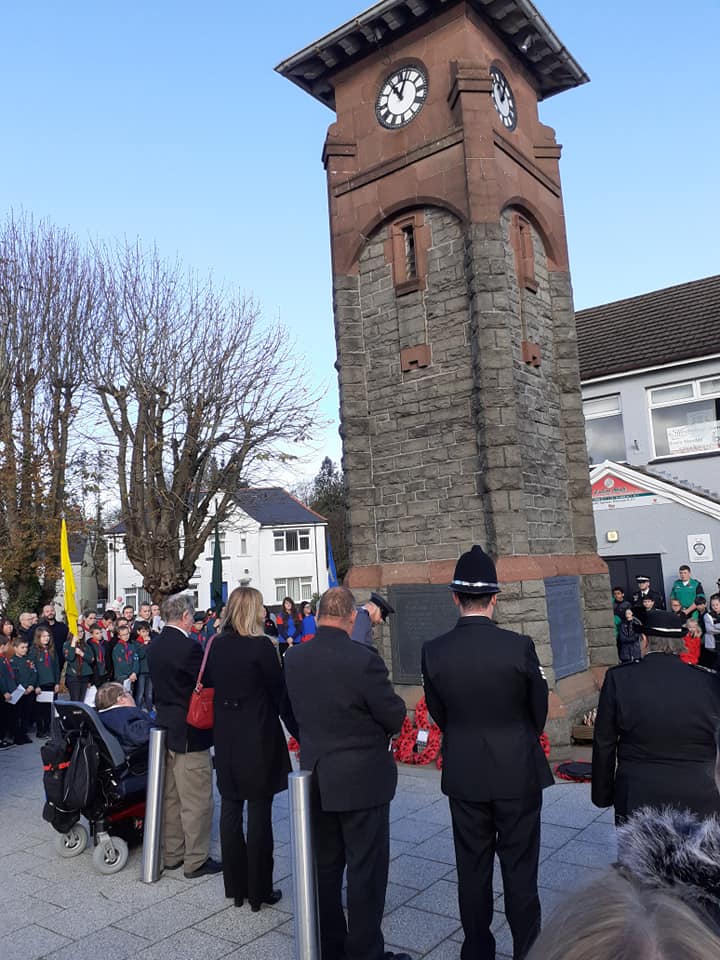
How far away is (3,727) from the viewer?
38.2 feet

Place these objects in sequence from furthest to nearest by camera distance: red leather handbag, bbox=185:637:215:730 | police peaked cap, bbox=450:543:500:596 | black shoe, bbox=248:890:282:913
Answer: red leather handbag, bbox=185:637:215:730 → black shoe, bbox=248:890:282:913 → police peaked cap, bbox=450:543:500:596

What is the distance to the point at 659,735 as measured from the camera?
12.5ft

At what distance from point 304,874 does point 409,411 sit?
6.95 meters

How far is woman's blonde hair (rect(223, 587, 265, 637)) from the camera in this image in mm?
5188

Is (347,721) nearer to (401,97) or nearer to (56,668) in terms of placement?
(401,97)

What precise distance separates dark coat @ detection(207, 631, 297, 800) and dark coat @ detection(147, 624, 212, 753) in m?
0.51

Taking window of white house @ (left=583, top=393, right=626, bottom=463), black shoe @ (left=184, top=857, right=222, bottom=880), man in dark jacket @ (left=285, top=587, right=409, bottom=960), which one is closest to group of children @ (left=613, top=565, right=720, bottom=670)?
window of white house @ (left=583, top=393, right=626, bottom=463)

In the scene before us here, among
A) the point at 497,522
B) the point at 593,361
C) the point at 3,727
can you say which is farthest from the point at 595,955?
the point at 593,361

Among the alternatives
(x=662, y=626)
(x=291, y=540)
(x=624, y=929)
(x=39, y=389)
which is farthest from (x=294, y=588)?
(x=624, y=929)

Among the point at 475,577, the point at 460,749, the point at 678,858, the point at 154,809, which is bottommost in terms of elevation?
the point at 154,809

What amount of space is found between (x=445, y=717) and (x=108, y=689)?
136 inches

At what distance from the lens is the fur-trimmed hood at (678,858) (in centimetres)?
131

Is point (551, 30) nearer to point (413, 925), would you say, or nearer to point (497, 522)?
point (497, 522)

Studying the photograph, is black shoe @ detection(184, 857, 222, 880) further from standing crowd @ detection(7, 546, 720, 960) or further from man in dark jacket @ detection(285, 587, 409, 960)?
man in dark jacket @ detection(285, 587, 409, 960)
